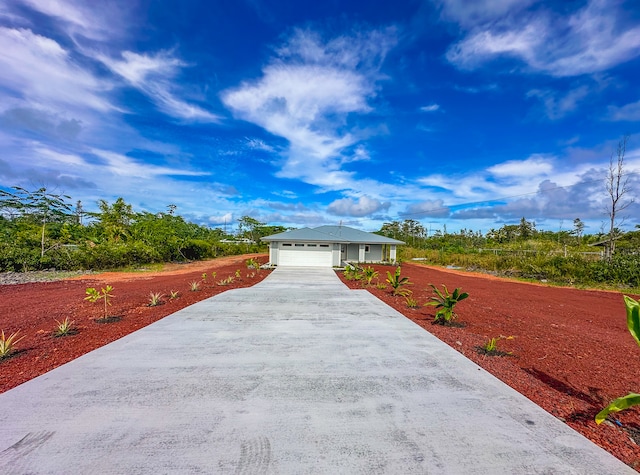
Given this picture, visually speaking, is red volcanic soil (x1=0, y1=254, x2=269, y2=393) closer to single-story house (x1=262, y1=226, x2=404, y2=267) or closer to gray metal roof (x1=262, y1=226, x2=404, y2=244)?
single-story house (x1=262, y1=226, x2=404, y2=267)

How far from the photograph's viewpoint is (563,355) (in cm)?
409

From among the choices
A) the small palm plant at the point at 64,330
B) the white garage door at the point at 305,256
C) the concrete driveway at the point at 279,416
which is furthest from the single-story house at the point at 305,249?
the concrete driveway at the point at 279,416

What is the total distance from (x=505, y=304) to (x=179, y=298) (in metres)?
9.03

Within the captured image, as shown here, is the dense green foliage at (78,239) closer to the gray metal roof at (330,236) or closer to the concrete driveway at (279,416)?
the gray metal roof at (330,236)

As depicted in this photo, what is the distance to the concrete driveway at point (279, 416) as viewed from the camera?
1982 mm

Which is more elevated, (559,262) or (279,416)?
(559,262)

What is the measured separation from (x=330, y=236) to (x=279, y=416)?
17.7m

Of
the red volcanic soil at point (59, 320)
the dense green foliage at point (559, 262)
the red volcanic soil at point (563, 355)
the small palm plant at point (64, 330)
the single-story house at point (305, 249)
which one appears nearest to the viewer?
the red volcanic soil at point (563, 355)

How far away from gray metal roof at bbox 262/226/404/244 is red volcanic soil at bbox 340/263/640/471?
37.7ft

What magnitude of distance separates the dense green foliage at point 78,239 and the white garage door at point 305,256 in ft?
30.1

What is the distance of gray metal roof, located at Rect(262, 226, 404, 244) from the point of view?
19.1 metres

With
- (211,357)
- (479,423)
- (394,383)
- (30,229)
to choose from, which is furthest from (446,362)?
(30,229)

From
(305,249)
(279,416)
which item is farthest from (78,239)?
(279,416)

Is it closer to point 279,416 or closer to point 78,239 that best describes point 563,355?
point 279,416
